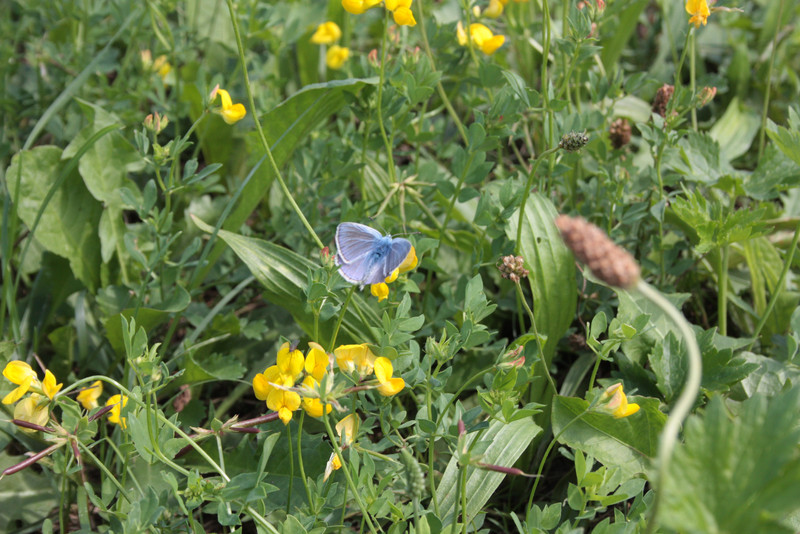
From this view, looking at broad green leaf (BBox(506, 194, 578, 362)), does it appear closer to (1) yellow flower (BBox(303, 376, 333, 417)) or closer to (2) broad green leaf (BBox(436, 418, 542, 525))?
(2) broad green leaf (BBox(436, 418, 542, 525))

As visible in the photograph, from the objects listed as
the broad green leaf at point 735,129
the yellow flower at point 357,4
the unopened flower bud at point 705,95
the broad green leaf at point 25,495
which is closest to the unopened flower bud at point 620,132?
the unopened flower bud at point 705,95

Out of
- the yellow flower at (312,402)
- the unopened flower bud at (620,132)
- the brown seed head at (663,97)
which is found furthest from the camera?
the unopened flower bud at (620,132)

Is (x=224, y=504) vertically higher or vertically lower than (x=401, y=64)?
lower

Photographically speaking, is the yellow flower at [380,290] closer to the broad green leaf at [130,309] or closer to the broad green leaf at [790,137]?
the broad green leaf at [130,309]

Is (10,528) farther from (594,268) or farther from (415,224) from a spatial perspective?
(594,268)

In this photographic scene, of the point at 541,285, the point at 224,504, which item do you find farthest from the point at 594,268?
the point at 541,285

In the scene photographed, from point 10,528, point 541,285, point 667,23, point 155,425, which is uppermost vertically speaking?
point 667,23
